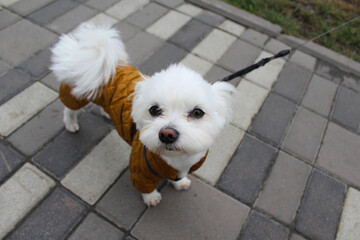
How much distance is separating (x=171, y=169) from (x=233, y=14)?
3055mm

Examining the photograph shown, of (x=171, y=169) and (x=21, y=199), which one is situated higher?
(x=171, y=169)

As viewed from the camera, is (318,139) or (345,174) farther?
(318,139)

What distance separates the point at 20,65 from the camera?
290 centimetres

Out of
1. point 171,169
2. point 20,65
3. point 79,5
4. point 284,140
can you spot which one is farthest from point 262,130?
point 79,5

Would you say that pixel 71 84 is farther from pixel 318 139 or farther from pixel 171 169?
pixel 318 139

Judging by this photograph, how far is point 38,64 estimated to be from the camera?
2.94 meters

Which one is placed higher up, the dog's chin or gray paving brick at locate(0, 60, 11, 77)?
the dog's chin

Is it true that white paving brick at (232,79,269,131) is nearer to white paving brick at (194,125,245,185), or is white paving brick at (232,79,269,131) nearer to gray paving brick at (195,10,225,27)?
white paving brick at (194,125,245,185)

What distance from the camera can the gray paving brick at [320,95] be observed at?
9.69 ft

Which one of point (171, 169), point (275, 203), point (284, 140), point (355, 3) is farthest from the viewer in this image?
point (355, 3)

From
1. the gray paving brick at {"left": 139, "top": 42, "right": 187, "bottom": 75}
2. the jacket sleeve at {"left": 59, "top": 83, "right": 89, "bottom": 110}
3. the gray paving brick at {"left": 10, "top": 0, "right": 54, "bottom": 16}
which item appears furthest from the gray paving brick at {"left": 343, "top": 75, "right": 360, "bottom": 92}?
the gray paving brick at {"left": 10, "top": 0, "right": 54, "bottom": 16}

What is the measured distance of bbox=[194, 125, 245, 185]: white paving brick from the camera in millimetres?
2344

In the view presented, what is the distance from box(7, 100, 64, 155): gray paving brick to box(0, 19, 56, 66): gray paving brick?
0.84 metres

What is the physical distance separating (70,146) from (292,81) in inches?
103
